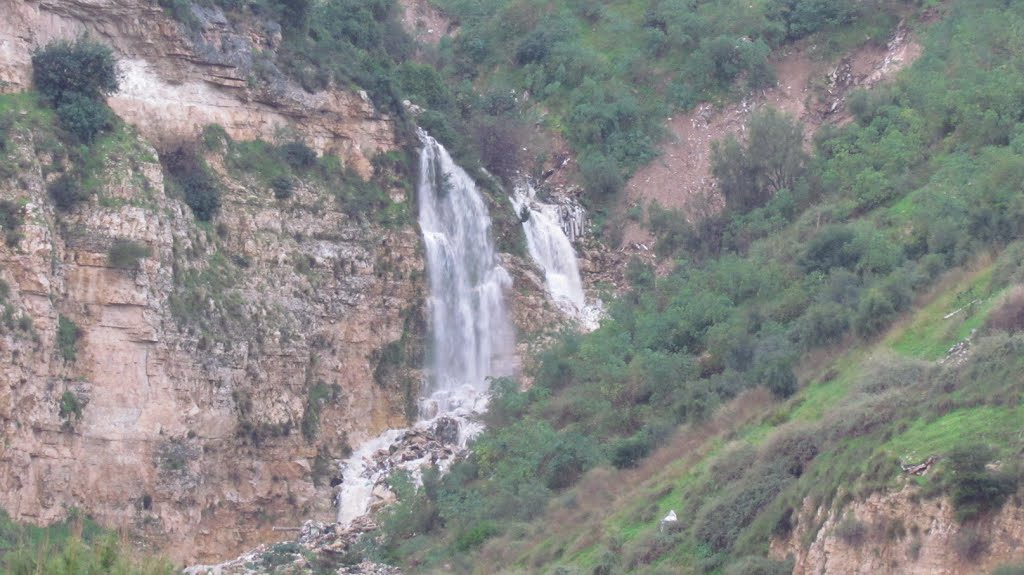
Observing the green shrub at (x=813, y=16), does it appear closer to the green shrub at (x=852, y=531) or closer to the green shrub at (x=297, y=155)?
the green shrub at (x=297, y=155)

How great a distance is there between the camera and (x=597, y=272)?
59.0 m

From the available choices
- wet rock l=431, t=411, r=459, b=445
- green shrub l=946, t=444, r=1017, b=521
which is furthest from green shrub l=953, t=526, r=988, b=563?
wet rock l=431, t=411, r=459, b=445

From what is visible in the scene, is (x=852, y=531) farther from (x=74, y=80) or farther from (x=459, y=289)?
(x=459, y=289)

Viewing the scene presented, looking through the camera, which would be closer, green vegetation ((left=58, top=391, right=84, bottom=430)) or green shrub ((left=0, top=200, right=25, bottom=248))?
green shrub ((left=0, top=200, right=25, bottom=248))

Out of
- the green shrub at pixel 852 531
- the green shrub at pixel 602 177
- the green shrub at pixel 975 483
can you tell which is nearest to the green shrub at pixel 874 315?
the green shrub at pixel 852 531

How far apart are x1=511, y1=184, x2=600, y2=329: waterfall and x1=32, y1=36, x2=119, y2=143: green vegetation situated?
15.7m

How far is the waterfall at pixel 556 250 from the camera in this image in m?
57.2

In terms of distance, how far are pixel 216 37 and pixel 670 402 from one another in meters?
17.0

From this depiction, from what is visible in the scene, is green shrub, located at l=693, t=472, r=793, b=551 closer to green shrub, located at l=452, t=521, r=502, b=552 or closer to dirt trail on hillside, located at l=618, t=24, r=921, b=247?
green shrub, located at l=452, t=521, r=502, b=552

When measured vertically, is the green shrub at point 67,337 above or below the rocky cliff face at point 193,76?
below

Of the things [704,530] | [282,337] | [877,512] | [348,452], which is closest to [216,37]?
[282,337]

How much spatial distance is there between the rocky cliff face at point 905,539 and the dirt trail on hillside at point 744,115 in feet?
101

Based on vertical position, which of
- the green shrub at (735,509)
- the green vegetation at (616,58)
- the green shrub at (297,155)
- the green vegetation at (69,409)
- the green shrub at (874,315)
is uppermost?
the green vegetation at (616,58)

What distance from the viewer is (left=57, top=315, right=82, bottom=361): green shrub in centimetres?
4450
